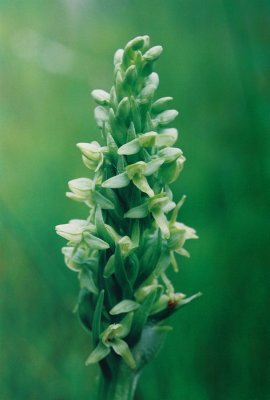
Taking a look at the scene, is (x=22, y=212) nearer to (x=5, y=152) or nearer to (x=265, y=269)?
(x=5, y=152)

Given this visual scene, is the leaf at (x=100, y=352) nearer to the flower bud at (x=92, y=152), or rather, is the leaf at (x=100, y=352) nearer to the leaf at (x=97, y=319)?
the leaf at (x=97, y=319)

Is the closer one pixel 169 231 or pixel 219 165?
pixel 169 231

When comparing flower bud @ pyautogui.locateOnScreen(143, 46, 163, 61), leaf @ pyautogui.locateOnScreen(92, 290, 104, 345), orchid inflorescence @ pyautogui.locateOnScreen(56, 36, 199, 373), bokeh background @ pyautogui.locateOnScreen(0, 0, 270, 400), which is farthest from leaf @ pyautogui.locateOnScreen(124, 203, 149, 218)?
bokeh background @ pyautogui.locateOnScreen(0, 0, 270, 400)

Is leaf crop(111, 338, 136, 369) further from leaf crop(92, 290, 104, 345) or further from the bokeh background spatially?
the bokeh background

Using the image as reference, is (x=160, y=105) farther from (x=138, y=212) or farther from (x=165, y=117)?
(x=138, y=212)

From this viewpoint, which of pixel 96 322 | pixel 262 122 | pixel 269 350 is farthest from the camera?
pixel 262 122


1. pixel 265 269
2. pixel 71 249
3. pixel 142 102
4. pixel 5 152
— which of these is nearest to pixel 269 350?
pixel 265 269
